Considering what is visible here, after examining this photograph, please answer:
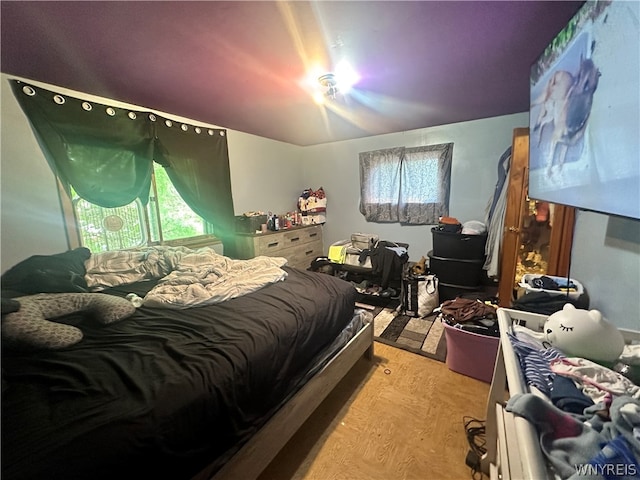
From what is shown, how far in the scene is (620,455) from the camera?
0.44 metres

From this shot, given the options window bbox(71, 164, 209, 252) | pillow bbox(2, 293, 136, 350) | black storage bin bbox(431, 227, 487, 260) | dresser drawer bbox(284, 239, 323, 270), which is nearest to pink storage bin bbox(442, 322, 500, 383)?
black storage bin bbox(431, 227, 487, 260)

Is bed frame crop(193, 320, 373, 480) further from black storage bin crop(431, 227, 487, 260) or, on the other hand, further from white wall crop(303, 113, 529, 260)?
white wall crop(303, 113, 529, 260)

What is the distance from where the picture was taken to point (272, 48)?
1472mm

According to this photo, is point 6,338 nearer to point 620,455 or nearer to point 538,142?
point 620,455

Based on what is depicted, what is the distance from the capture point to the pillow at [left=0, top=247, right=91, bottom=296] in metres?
1.56

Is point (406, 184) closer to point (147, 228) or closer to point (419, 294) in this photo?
point (419, 294)

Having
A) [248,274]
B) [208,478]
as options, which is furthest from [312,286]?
[208,478]

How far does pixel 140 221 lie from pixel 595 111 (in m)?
3.20

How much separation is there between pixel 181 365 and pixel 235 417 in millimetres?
299

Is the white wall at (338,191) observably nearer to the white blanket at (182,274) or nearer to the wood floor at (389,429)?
the white blanket at (182,274)

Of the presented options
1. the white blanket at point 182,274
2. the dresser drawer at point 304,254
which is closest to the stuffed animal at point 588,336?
the white blanket at point 182,274

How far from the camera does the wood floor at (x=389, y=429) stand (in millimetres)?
1232

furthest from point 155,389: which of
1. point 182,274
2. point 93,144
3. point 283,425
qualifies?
point 93,144

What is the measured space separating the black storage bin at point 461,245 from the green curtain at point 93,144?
122 inches
